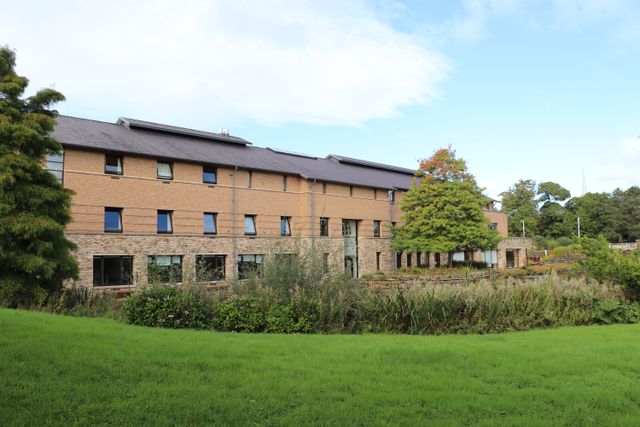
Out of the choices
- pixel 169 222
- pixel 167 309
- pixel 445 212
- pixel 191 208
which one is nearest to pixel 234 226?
pixel 191 208

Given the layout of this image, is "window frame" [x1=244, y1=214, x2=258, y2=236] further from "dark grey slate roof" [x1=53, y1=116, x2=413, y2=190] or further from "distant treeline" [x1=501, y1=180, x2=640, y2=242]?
"distant treeline" [x1=501, y1=180, x2=640, y2=242]

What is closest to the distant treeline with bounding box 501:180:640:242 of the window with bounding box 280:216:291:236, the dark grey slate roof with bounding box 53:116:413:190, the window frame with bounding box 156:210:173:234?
the dark grey slate roof with bounding box 53:116:413:190

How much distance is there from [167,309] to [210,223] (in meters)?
17.6

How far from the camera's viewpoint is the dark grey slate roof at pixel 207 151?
23611 mm

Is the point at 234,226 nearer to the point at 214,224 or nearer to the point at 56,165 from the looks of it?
the point at 214,224

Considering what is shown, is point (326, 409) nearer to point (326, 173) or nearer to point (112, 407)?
point (112, 407)

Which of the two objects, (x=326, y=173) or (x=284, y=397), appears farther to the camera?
(x=326, y=173)

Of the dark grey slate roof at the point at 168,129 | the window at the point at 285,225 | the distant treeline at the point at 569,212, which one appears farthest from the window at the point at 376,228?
the distant treeline at the point at 569,212

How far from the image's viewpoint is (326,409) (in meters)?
4.48

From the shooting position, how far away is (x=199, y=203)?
26250 millimetres

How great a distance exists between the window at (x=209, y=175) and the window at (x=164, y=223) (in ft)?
9.22

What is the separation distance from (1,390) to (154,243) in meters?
20.3

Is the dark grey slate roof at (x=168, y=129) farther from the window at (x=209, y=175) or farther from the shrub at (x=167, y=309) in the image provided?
the shrub at (x=167, y=309)

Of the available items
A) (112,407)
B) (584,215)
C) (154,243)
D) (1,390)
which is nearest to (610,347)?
(112,407)
